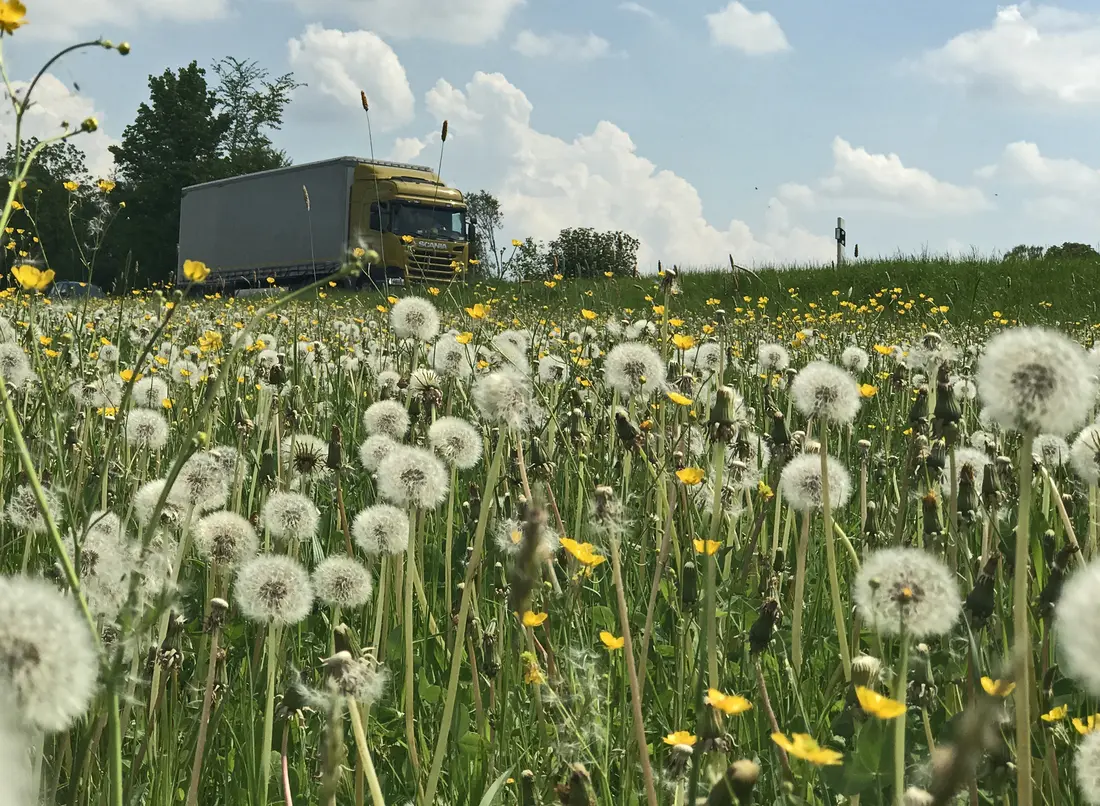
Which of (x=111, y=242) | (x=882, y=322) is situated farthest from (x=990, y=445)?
(x=111, y=242)

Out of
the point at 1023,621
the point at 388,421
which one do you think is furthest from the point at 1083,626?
the point at 388,421

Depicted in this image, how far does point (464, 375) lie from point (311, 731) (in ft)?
5.61

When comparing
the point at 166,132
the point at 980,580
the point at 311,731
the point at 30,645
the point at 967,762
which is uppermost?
the point at 166,132

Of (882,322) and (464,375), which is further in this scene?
(882,322)

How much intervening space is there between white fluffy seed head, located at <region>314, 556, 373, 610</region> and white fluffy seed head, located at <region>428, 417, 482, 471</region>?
52 cm

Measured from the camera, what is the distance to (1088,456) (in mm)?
2012

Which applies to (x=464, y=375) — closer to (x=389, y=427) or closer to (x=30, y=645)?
(x=389, y=427)

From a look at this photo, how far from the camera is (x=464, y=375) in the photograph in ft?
11.7

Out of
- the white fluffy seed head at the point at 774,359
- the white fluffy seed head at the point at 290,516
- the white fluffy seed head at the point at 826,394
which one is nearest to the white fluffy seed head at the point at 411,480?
the white fluffy seed head at the point at 290,516

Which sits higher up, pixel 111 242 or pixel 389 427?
pixel 111 242

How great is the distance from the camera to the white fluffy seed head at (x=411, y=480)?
208 centimetres

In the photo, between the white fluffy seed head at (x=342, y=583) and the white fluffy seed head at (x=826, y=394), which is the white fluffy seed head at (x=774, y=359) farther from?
the white fluffy seed head at (x=342, y=583)

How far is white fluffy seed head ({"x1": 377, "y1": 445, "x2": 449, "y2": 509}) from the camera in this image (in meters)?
2.08

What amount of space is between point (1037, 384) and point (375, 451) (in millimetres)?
1656
